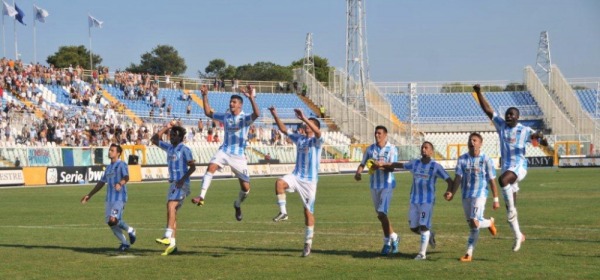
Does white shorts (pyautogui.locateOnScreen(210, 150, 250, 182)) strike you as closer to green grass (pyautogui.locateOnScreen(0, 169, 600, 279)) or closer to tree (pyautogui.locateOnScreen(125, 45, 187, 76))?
green grass (pyautogui.locateOnScreen(0, 169, 600, 279))

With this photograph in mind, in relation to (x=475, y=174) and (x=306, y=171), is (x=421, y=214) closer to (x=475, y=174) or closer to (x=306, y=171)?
(x=475, y=174)

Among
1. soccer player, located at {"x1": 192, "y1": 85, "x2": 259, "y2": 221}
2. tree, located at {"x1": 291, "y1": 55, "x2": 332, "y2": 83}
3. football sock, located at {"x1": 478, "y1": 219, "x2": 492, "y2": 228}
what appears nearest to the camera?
football sock, located at {"x1": 478, "y1": 219, "x2": 492, "y2": 228}

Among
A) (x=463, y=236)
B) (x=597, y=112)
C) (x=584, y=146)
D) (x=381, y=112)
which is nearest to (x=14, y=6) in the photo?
(x=381, y=112)

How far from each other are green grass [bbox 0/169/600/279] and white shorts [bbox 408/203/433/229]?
2.00 ft

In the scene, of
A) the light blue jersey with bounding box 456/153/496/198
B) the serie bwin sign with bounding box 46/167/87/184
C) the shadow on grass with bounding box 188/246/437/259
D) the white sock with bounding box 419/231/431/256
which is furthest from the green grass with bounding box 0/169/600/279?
the serie bwin sign with bounding box 46/167/87/184

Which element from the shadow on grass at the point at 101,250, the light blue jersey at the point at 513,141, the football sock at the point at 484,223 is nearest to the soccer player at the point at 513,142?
the light blue jersey at the point at 513,141

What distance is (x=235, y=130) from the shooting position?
18188 mm

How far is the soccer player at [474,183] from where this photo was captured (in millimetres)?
15422

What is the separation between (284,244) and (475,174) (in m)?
4.71

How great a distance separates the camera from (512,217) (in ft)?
54.7

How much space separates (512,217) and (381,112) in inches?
2604

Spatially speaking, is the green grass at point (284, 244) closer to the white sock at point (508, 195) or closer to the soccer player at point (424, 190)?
the soccer player at point (424, 190)

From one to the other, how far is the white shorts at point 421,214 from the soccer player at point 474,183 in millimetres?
419

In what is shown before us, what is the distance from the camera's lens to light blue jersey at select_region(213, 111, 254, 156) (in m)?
18.0
